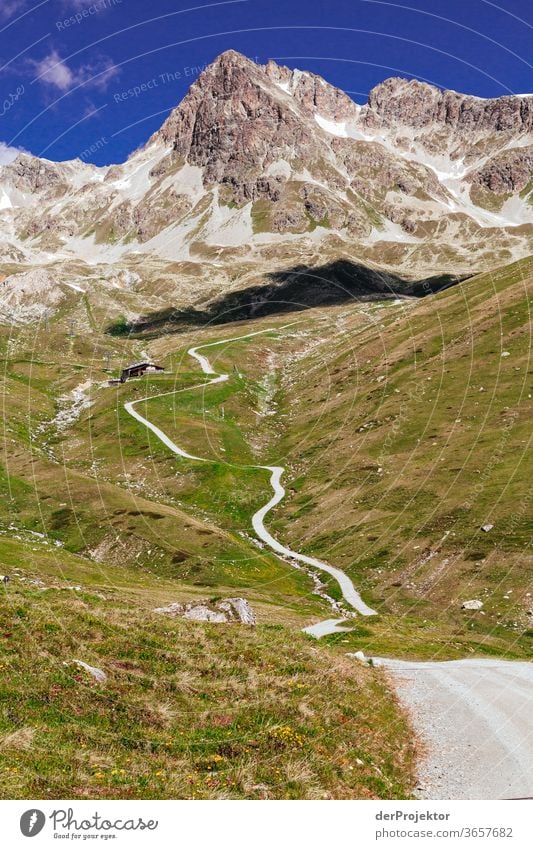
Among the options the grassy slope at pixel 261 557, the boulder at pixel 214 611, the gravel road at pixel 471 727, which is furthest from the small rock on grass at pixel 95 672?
the boulder at pixel 214 611

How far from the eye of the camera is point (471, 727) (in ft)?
88.7

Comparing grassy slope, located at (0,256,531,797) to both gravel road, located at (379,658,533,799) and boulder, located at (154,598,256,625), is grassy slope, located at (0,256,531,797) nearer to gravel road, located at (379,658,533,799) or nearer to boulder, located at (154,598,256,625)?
gravel road, located at (379,658,533,799)

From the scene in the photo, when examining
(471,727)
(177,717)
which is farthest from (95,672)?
(471,727)

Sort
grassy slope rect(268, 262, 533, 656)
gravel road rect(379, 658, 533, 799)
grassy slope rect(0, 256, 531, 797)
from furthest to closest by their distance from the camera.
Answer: grassy slope rect(268, 262, 533, 656)
gravel road rect(379, 658, 533, 799)
grassy slope rect(0, 256, 531, 797)

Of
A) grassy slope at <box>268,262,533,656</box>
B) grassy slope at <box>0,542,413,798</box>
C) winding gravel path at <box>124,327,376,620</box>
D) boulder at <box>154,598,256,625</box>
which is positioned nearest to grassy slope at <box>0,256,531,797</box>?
grassy slope at <box>0,542,413,798</box>

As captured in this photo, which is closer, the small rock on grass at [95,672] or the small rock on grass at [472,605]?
the small rock on grass at [95,672]

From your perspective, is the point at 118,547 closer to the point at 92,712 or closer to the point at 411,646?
the point at 411,646

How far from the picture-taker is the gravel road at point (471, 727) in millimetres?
21328

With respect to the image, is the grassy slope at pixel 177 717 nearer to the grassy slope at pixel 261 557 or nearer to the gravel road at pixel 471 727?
the grassy slope at pixel 261 557

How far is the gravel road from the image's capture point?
840 inches

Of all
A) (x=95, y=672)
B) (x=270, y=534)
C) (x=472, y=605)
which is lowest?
(x=95, y=672)

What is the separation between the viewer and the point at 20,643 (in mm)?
23281

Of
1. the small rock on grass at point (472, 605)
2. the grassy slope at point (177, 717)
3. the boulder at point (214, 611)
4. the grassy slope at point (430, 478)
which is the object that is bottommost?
the boulder at point (214, 611)

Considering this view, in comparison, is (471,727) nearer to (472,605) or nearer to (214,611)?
(214,611)
